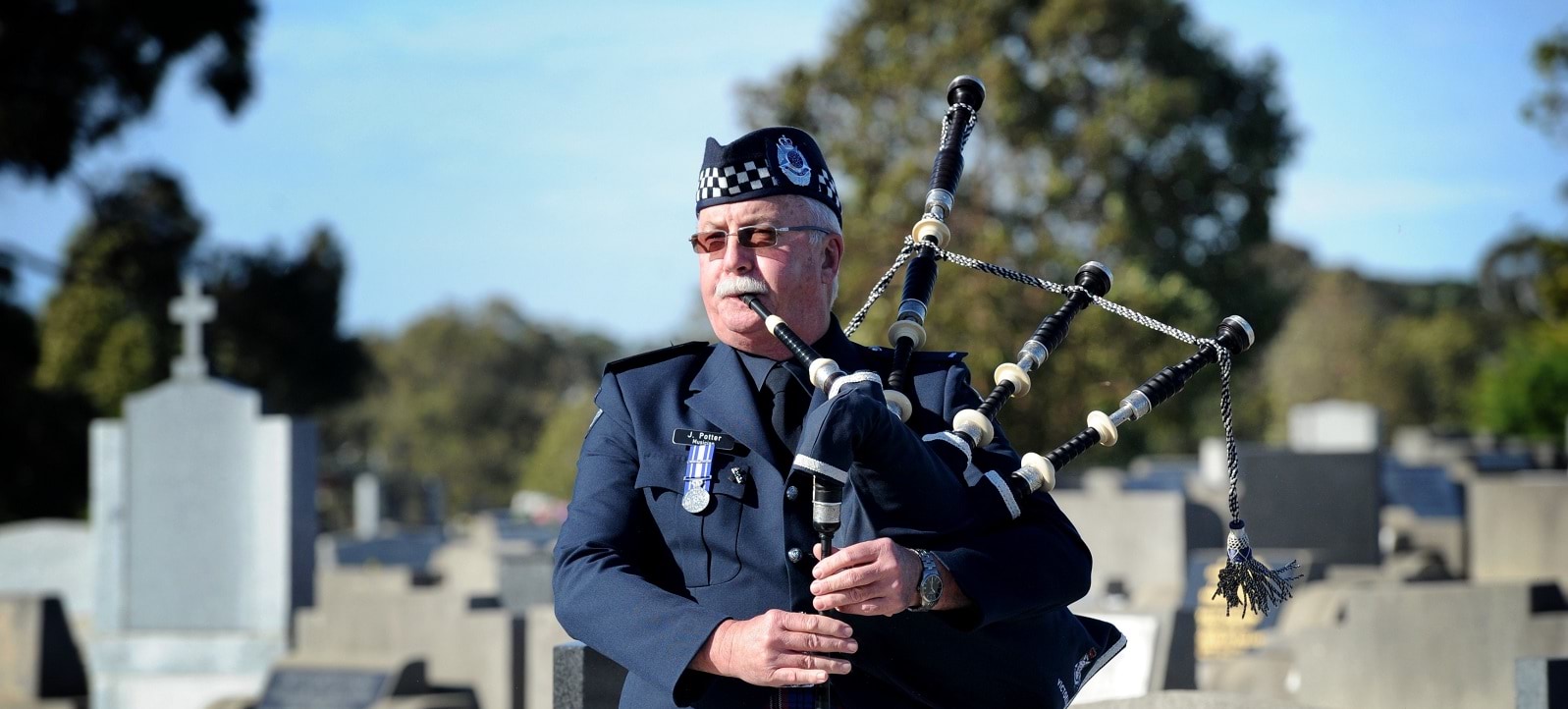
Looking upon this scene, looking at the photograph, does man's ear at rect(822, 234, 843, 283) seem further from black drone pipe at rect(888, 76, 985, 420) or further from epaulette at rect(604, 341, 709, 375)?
epaulette at rect(604, 341, 709, 375)

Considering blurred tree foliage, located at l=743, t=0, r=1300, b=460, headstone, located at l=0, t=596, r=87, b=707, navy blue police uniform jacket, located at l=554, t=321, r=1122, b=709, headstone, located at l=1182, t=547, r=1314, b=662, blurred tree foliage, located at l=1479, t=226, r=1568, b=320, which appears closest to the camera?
navy blue police uniform jacket, located at l=554, t=321, r=1122, b=709

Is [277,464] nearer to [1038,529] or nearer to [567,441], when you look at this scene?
[1038,529]

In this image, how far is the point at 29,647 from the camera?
35.5 feet

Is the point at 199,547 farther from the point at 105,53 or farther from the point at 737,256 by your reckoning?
the point at 105,53

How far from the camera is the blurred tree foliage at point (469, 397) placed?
2436 inches

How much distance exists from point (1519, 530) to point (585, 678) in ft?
25.4

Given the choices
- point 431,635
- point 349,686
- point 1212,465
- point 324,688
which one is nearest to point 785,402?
point 349,686

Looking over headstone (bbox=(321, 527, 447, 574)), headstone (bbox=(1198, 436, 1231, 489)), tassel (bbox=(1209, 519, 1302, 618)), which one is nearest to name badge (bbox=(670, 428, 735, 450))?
tassel (bbox=(1209, 519, 1302, 618))

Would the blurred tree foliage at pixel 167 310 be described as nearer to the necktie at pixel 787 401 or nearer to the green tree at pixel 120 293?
the green tree at pixel 120 293

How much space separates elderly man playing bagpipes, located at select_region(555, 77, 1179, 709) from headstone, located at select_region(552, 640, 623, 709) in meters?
0.85

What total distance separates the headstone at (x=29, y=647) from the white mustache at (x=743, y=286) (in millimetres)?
9330

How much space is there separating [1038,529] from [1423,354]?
62.0 meters

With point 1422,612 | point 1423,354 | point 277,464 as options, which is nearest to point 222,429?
point 277,464

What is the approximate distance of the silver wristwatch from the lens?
8.02 ft
